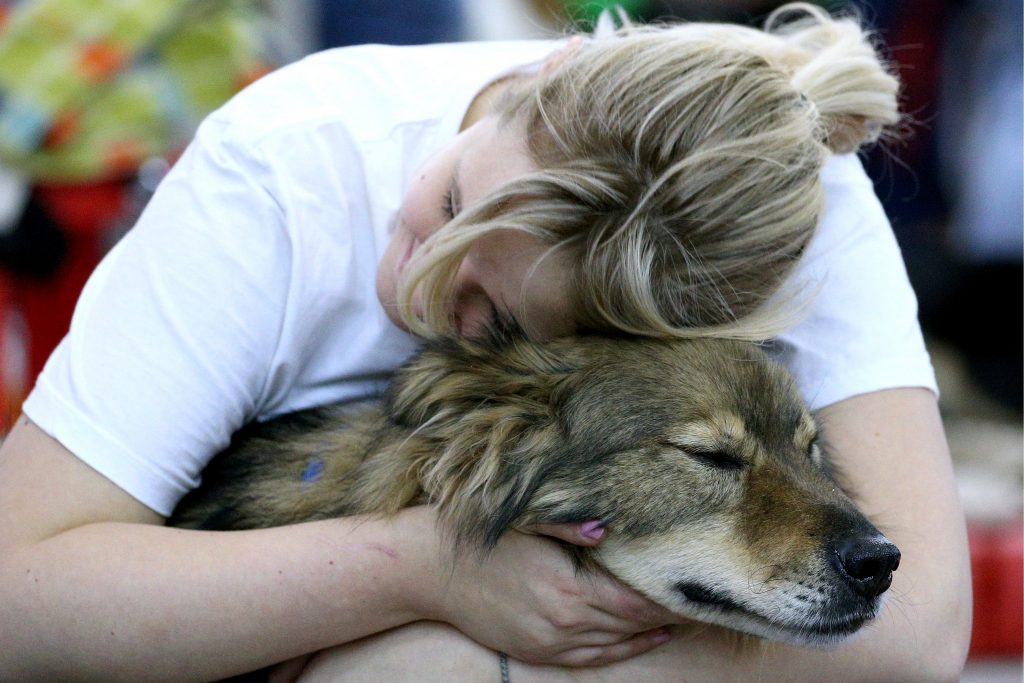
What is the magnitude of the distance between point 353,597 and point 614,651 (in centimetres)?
44

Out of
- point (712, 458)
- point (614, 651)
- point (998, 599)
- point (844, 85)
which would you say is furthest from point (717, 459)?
point (998, 599)

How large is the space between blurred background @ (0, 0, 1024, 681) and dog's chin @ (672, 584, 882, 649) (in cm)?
125

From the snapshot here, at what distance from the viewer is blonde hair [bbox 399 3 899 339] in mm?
1711

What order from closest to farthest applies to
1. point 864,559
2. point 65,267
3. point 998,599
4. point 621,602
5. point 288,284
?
point 864,559 → point 621,602 → point 288,284 → point 998,599 → point 65,267

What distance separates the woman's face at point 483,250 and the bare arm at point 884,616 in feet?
1.80

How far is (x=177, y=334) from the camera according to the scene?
1805 millimetres

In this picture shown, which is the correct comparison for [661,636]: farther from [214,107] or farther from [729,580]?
[214,107]

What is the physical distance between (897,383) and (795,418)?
0.30 meters

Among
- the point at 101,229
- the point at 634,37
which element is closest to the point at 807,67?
the point at 634,37

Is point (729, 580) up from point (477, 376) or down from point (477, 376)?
down

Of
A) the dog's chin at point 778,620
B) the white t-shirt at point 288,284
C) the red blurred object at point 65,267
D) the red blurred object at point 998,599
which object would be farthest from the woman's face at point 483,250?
the red blurred object at point 998,599

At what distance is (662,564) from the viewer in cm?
168

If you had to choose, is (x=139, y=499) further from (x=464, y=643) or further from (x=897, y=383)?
(x=897, y=383)

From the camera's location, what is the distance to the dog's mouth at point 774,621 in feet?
5.44
